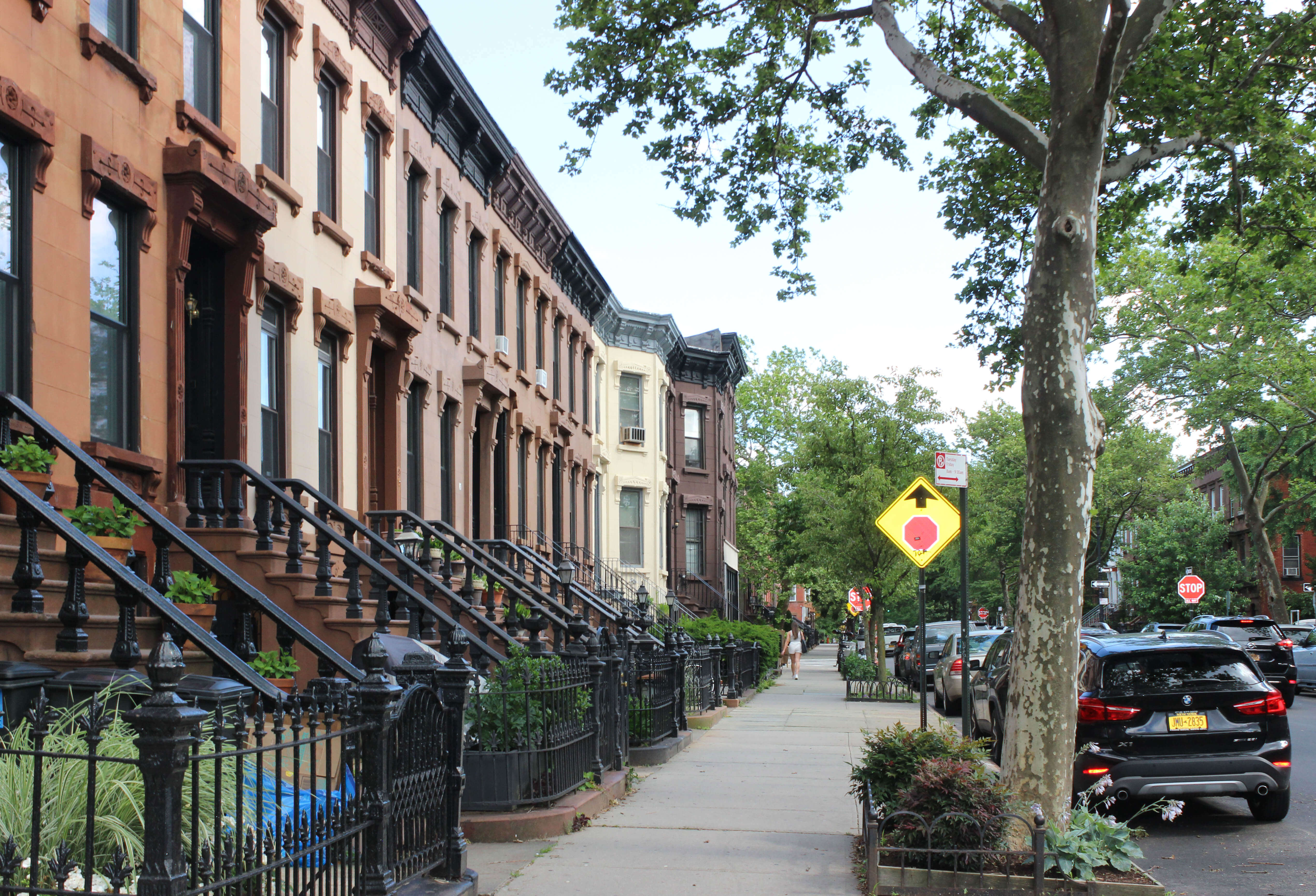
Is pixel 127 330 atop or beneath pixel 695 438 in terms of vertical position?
beneath

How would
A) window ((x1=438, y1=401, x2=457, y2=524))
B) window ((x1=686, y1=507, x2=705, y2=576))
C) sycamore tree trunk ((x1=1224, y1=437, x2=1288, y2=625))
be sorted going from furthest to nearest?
window ((x1=686, y1=507, x2=705, y2=576))
sycamore tree trunk ((x1=1224, y1=437, x2=1288, y2=625))
window ((x1=438, y1=401, x2=457, y2=524))

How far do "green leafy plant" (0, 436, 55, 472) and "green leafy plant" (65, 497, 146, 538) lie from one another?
41 cm

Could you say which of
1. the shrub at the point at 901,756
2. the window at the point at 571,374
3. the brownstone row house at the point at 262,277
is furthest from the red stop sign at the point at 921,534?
the window at the point at 571,374

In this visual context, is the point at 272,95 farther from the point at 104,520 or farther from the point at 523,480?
the point at 523,480

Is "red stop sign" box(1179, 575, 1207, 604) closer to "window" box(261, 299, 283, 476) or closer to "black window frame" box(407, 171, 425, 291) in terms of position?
"black window frame" box(407, 171, 425, 291)

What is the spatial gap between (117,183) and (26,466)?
2.99 m

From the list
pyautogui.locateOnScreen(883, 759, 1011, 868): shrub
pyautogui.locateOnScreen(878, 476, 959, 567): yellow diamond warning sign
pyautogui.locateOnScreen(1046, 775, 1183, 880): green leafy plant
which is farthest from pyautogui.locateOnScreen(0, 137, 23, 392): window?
pyautogui.locateOnScreen(878, 476, 959, 567): yellow diamond warning sign

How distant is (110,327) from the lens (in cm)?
1072

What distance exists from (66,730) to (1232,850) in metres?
8.15

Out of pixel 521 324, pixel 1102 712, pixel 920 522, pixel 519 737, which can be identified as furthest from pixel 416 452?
pixel 1102 712

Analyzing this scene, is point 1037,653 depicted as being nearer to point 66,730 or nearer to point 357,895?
point 357,895

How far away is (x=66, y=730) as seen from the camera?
627cm

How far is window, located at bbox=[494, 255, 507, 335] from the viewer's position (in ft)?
78.7

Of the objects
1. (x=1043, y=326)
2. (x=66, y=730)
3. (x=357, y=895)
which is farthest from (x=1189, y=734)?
(x=66, y=730)
